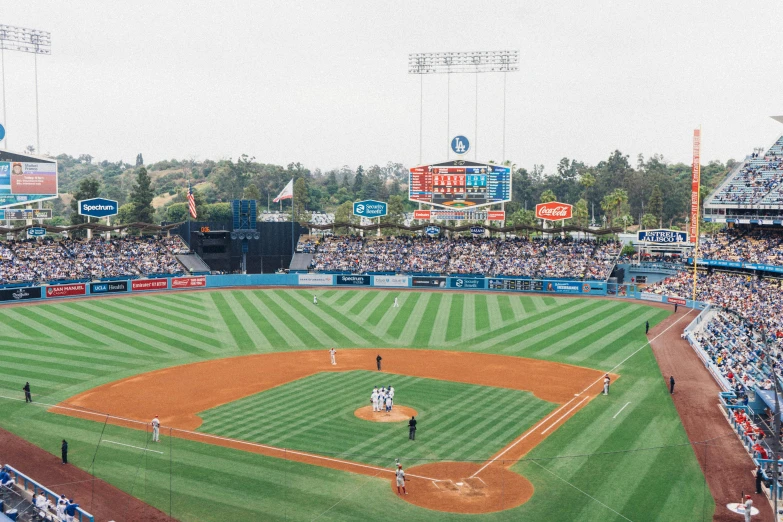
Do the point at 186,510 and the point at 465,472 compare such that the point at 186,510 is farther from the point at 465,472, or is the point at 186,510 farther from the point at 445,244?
the point at 445,244

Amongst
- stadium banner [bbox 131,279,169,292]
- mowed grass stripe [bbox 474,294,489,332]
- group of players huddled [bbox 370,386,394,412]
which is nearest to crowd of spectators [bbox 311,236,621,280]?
mowed grass stripe [bbox 474,294,489,332]

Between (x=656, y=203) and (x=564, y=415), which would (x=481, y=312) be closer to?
(x=564, y=415)

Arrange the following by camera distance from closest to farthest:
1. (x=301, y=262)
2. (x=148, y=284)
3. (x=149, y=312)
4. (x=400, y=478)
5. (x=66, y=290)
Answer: (x=400, y=478) → (x=149, y=312) → (x=66, y=290) → (x=148, y=284) → (x=301, y=262)

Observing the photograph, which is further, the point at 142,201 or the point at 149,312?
the point at 142,201

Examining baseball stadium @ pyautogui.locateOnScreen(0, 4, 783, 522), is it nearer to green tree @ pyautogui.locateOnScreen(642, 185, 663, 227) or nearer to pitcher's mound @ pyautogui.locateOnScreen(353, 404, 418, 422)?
pitcher's mound @ pyautogui.locateOnScreen(353, 404, 418, 422)

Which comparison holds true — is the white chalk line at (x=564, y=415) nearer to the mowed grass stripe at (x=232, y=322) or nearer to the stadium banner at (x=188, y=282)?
the mowed grass stripe at (x=232, y=322)

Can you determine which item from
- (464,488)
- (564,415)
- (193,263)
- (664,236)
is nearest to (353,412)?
(464,488)

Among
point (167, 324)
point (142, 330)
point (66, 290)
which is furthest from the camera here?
point (66, 290)
